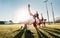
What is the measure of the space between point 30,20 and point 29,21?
0.24m

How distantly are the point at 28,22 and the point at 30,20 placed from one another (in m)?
0.46

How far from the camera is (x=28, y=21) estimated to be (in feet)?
66.2

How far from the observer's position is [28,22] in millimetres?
20281

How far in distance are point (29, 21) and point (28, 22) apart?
0.23 meters

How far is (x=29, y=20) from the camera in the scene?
65.9 ft

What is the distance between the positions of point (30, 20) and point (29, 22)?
0.35 m

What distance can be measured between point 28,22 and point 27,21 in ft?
0.54

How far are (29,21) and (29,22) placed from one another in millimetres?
131

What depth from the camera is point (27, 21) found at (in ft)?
66.6

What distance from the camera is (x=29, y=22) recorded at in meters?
20.2

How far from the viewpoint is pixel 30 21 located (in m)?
20.0

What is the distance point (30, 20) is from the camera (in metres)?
20.0

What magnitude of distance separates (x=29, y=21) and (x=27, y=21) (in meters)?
0.29
